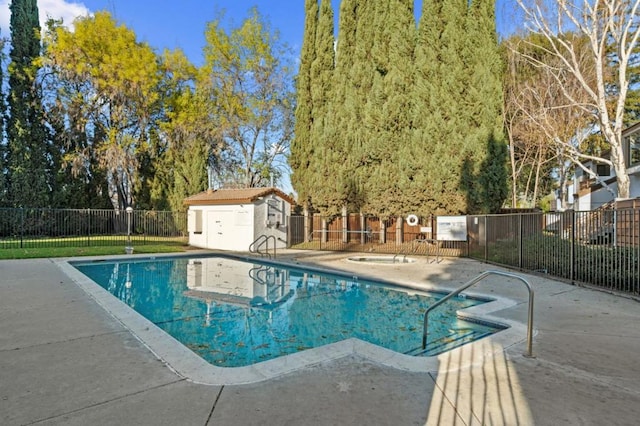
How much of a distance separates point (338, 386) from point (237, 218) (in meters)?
15.0

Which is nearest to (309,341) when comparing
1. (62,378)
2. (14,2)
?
(62,378)

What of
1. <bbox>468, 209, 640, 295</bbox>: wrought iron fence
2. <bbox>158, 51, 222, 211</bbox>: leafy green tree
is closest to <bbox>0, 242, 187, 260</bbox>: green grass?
<bbox>158, 51, 222, 211</bbox>: leafy green tree

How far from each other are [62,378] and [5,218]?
23.7 m

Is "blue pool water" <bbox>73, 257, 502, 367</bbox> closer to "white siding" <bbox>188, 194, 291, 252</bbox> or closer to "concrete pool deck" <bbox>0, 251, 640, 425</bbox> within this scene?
"concrete pool deck" <bbox>0, 251, 640, 425</bbox>

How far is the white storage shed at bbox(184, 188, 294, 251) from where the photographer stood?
1716cm

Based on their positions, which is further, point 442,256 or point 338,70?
point 338,70

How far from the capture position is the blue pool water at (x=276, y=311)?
5.08 metres

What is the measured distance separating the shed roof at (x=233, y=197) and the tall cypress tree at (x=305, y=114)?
1.68m

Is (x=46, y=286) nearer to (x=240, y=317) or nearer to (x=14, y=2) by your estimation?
(x=240, y=317)

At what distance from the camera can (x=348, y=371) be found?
133 inches

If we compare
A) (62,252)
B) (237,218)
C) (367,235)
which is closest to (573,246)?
(367,235)

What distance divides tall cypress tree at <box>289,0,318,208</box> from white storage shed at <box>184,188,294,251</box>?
1713 mm

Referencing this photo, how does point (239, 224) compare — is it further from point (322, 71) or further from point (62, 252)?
point (322, 71)

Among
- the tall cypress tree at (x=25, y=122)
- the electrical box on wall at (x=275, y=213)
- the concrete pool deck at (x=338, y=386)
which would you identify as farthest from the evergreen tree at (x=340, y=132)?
the tall cypress tree at (x=25, y=122)
